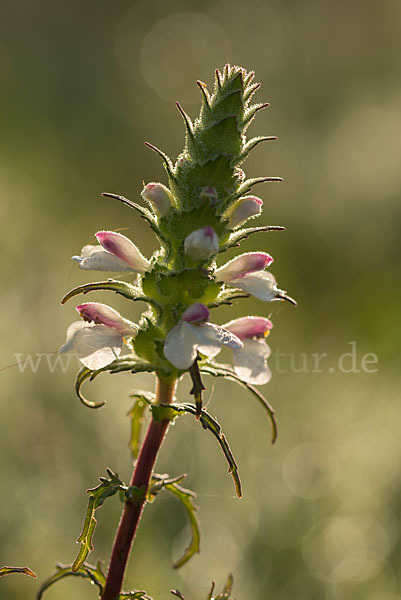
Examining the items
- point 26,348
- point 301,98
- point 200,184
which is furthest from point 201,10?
point 200,184

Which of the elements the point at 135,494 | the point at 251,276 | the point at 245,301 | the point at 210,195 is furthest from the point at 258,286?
the point at 245,301

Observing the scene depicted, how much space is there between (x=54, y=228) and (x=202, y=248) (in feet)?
6.50

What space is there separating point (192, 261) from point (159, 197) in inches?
3.3

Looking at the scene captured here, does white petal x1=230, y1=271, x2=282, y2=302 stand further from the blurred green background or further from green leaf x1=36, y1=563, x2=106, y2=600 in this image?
the blurred green background

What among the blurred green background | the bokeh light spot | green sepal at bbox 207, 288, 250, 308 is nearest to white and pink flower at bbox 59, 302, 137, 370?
green sepal at bbox 207, 288, 250, 308

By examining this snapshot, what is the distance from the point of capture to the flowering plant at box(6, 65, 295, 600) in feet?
1.96

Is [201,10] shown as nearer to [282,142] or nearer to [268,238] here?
[282,142]

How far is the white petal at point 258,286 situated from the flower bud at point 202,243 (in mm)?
89

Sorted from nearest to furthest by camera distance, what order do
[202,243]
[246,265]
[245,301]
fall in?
[202,243] → [246,265] → [245,301]

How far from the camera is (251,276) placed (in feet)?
2.23

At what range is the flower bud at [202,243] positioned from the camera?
58 centimetres

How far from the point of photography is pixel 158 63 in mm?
4312

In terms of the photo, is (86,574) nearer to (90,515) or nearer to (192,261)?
(90,515)

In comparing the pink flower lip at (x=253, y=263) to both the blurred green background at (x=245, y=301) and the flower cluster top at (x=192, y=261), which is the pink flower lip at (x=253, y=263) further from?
the blurred green background at (x=245, y=301)
